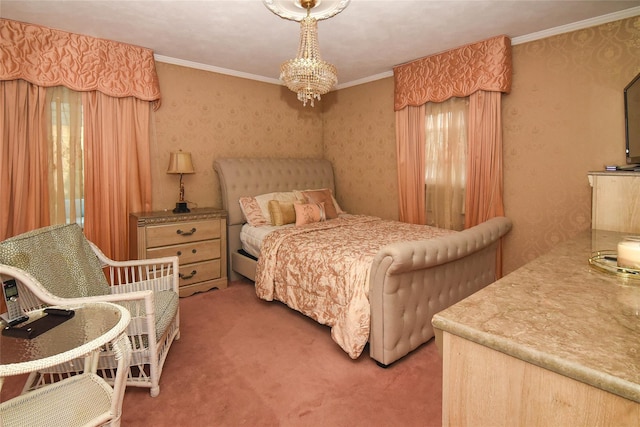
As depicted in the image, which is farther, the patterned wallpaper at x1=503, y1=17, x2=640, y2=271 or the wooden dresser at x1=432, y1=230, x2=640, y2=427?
the patterned wallpaper at x1=503, y1=17, x2=640, y2=271

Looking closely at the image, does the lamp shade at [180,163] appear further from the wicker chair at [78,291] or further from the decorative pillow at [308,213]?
the wicker chair at [78,291]

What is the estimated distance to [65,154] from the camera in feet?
10.6

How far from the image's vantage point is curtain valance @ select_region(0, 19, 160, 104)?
9.26 ft

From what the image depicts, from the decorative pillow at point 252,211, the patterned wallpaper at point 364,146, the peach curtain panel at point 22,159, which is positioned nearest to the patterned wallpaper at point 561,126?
the patterned wallpaper at point 364,146

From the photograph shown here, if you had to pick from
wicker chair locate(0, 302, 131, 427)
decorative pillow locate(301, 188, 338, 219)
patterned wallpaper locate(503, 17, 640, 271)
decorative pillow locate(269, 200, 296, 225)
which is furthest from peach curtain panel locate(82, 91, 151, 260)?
patterned wallpaper locate(503, 17, 640, 271)

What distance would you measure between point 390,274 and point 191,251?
228cm

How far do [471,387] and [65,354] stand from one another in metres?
1.32

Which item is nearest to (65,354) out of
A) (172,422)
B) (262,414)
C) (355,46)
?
(172,422)

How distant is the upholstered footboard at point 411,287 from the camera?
6.98 ft

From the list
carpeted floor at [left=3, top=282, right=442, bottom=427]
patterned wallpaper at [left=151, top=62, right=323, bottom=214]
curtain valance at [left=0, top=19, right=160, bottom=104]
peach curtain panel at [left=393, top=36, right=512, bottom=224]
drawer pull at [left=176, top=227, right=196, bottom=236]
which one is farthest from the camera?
patterned wallpaper at [left=151, top=62, right=323, bottom=214]

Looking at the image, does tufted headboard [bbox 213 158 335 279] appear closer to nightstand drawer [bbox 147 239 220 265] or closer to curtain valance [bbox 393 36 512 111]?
nightstand drawer [bbox 147 239 220 265]

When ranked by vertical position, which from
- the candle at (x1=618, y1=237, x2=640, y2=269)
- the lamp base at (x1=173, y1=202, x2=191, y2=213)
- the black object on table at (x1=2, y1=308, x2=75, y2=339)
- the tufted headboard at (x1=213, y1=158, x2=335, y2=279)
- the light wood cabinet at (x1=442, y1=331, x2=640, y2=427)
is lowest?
the black object on table at (x1=2, y1=308, x2=75, y2=339)

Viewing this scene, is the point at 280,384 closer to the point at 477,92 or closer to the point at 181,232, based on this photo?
the point at 181,232

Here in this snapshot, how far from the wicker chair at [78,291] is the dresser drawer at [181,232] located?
95 centimetres
